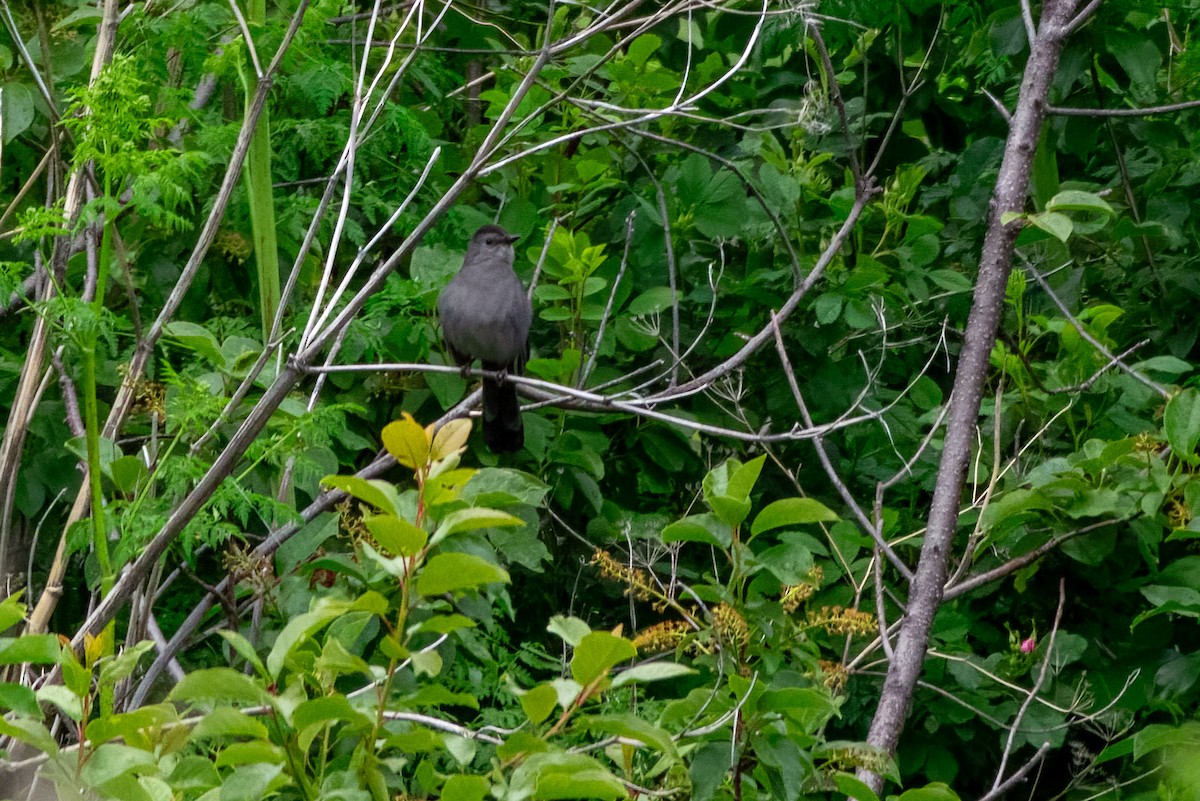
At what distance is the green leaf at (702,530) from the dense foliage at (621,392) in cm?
2

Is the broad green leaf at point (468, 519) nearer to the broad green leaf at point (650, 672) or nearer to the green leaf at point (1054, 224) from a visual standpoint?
the broad green leaf at point (650, 672)

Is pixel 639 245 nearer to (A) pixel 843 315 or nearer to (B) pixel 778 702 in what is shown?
(A) pixel 843 315

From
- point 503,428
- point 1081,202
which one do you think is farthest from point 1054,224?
point 503,428

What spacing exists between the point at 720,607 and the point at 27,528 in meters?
2.27

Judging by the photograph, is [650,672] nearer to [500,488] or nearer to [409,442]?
[409,442]

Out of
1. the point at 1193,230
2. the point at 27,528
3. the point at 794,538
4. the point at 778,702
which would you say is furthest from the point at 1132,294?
the point at 27,528

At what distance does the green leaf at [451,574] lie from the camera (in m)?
1.83

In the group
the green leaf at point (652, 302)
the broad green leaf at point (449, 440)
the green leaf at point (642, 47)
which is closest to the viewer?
the broad green leaf at point (449, 440)

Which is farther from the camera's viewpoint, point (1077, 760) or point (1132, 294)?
point (1132, 294)

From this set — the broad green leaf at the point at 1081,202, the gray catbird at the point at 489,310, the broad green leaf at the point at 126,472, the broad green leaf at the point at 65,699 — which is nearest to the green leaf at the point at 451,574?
the broad green leaf at the point at 65,699

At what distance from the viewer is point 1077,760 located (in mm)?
3717

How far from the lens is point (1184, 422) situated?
321 cm

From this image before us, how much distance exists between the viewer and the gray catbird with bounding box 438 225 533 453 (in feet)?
15.4

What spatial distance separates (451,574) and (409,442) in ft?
0.75
